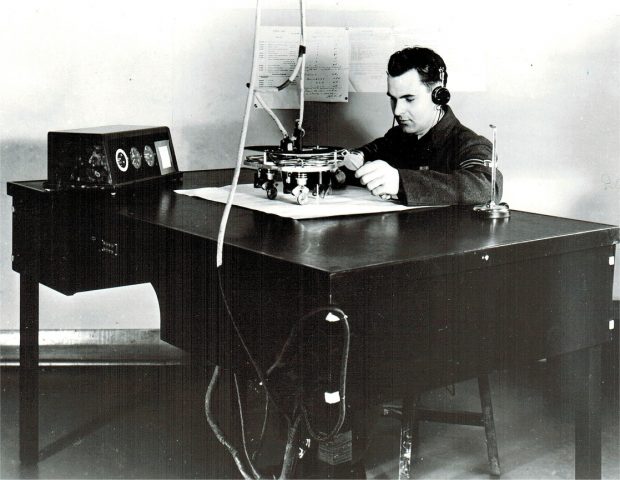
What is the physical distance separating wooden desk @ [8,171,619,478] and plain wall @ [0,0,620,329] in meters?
1.10

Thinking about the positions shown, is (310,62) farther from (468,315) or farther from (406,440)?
(468,315)

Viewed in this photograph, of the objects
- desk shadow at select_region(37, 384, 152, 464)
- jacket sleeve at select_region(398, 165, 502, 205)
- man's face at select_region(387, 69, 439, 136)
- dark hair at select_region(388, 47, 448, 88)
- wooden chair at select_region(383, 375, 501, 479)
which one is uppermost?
dark hair at select_region(388, 47, 448, 88)

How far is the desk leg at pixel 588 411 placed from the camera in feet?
5.32

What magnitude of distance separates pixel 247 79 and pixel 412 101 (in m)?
0.76

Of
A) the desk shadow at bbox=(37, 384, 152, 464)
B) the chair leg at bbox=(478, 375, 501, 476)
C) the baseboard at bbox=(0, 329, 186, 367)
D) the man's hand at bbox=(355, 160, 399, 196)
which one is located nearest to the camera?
the man's hand at bbox=(355, 160, 399, 196)

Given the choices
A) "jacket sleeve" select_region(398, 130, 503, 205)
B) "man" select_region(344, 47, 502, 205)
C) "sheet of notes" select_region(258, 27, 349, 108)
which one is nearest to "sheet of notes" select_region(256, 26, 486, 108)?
"sheet of notes" select_region(258, 27, 349, 108)

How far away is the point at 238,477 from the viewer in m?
2.14

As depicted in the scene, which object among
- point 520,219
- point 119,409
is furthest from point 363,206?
point 119,409

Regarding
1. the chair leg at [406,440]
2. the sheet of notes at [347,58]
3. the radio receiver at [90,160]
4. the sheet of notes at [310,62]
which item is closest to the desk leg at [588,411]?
the chair leg at [406,440]

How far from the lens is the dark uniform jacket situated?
6.16ft

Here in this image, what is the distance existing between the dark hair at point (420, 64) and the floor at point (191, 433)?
2.88 feet

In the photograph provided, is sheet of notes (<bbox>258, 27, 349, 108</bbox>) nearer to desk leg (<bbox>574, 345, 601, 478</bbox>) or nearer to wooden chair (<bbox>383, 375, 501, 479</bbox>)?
wooden chair (<bbox>383, 375, 501, 479</bbox>)

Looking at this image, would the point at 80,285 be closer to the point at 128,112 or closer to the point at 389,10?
the point at 128,112

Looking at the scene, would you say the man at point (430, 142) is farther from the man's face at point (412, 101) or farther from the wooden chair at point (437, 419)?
the wooden chair at point (437, 419)
